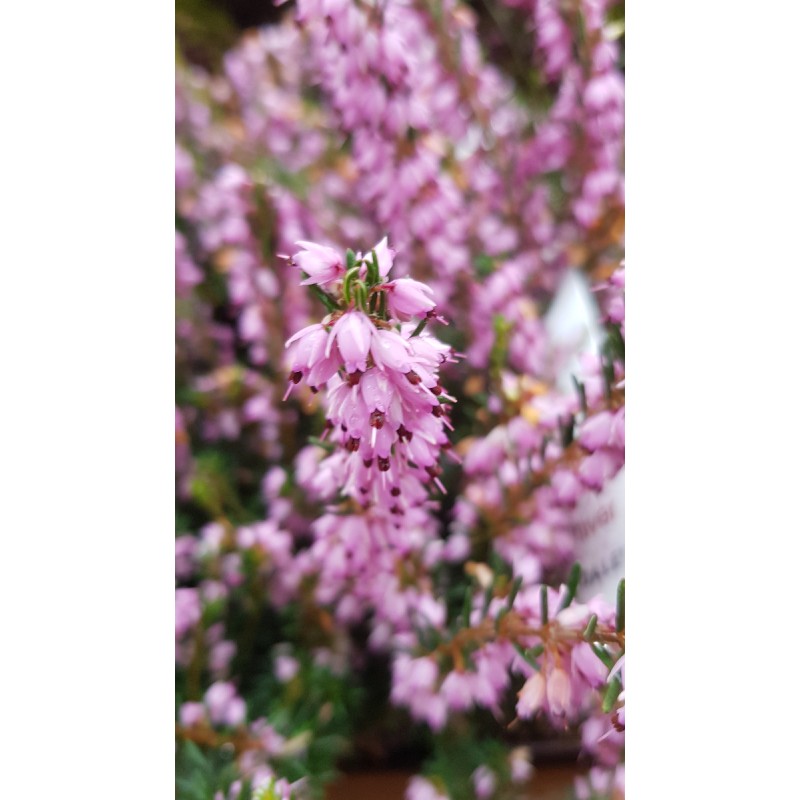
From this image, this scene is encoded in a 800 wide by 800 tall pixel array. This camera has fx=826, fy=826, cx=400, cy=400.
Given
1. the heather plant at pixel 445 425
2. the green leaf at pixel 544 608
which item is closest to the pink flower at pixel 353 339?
the heather plant at pixel 445 425

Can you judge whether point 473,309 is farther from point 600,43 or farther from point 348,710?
point 348,710

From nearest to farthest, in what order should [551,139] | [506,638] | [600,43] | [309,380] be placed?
[309,380] < [506,638] < [600,43] < [551,139]

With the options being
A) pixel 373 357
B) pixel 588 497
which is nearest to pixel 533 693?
pixel 588 497

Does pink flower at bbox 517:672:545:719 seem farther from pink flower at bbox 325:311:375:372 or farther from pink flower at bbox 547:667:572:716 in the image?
pink flower at bbox 325:311:375:372

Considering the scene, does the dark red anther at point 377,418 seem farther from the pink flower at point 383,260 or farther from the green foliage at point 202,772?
the green foliage at point 202,772

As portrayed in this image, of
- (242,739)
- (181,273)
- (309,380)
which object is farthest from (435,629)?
(181,273)

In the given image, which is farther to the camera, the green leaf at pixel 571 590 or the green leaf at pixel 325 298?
the green leaf at pixel 571 590
